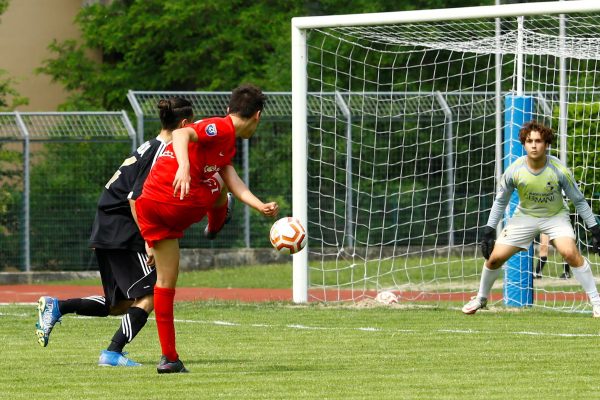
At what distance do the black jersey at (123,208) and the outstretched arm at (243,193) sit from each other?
2.69 ft

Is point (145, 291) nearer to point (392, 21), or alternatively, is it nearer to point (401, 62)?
point (392, 21)

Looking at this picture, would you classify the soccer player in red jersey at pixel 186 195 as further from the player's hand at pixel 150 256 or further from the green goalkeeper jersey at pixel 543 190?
the green goalkeeper jersey at pixel 543 190

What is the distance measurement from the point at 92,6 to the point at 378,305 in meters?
17.9

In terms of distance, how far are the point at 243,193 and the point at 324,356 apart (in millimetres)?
1773

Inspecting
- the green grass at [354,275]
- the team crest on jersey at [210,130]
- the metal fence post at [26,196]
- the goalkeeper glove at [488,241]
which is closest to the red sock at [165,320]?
the team crest on jersey at [210,130]

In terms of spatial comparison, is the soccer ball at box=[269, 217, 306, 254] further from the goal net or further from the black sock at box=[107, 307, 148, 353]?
the goal net

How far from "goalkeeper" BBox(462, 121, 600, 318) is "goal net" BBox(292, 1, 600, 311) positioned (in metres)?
1.85

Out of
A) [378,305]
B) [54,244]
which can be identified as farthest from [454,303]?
[54,244]

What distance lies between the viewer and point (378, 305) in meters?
14.6

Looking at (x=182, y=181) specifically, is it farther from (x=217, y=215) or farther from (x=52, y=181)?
(x=52, y=181)

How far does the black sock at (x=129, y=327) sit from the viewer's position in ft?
29.9

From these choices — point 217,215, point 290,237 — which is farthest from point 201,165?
point 290,237

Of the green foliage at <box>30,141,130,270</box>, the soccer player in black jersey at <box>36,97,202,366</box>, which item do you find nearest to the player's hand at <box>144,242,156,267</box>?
the soccer player in black jersey at <box>36,97,202,366</box>

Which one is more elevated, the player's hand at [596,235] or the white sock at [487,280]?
the player's hand at [596,235]
